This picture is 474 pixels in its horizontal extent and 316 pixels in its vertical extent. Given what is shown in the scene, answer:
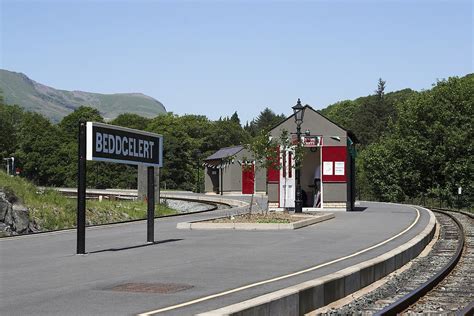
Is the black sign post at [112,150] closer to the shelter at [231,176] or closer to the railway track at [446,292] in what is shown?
the railway track at [446,292]

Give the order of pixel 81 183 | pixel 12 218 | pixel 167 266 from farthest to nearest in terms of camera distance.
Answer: pixel 12 218
pixel 81 183
pixel 167 266

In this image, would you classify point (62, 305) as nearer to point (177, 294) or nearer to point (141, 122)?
point (177, 294)

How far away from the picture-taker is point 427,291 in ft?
40.0

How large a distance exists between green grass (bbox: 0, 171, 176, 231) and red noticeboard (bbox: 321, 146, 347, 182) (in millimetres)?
12003

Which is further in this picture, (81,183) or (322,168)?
(322,168)

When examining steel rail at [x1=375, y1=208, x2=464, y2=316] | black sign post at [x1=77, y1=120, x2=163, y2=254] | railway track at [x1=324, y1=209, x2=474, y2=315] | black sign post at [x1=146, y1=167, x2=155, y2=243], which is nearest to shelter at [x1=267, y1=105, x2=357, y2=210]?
railway track at [x1=324, y1=209, x2=474, y2=315]

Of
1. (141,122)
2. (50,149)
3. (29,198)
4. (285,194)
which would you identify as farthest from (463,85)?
(141,122)

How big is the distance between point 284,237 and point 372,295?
363 inches

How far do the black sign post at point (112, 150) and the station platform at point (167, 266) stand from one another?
0.95 m

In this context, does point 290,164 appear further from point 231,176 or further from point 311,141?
point 231,176

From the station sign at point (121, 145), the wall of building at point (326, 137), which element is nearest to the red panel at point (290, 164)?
the wall of building at point (326, 137)

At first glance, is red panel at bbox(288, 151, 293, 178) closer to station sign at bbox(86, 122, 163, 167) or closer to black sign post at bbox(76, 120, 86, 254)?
station sign at bbox(86, 122, 163, 167)

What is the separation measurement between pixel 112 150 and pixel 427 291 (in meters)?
7.78

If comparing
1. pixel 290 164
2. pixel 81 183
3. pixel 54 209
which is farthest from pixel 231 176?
pixel 81 183
